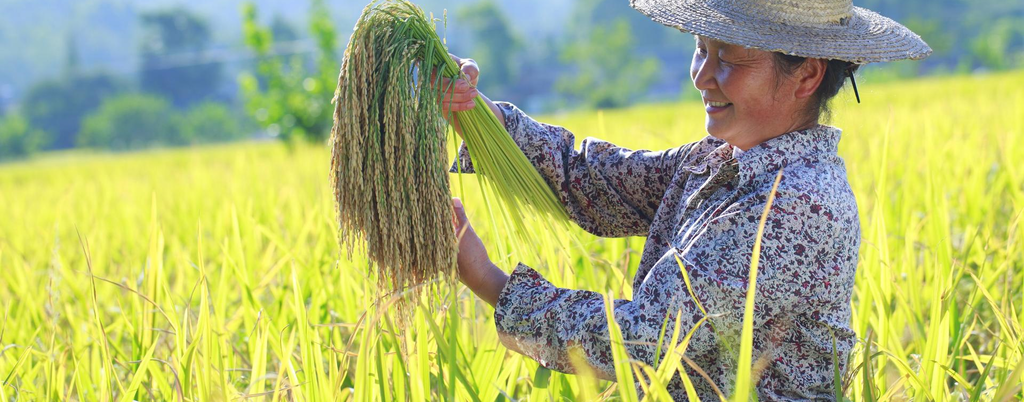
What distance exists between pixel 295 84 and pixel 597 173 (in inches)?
341

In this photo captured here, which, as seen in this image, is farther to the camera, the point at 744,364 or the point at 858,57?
the point at 858,57

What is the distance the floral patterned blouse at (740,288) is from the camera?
1010mm

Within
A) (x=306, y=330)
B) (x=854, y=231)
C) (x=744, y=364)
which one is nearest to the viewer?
(x=744, y=364)

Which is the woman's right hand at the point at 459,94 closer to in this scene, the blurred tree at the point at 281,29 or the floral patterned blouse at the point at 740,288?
the floral patterned blouse at the point at 740,288

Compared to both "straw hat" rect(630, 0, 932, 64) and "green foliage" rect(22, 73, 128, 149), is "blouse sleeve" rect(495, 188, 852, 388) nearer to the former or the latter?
"straw hat" rect(630, 0, 932, 64)

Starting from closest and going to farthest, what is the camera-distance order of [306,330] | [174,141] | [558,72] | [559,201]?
[306,330] < [559,201] < [174,141] < [558,72]

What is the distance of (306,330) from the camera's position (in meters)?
1.21

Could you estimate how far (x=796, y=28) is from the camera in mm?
1134

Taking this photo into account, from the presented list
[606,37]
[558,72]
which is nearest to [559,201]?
[606,37]

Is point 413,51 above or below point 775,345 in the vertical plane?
above

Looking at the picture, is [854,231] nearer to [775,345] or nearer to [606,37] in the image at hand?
[775,345]

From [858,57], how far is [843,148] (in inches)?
104

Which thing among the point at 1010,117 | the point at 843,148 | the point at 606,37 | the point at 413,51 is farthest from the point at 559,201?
the point at 606,37

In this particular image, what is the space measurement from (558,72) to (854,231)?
81913 millimetres
